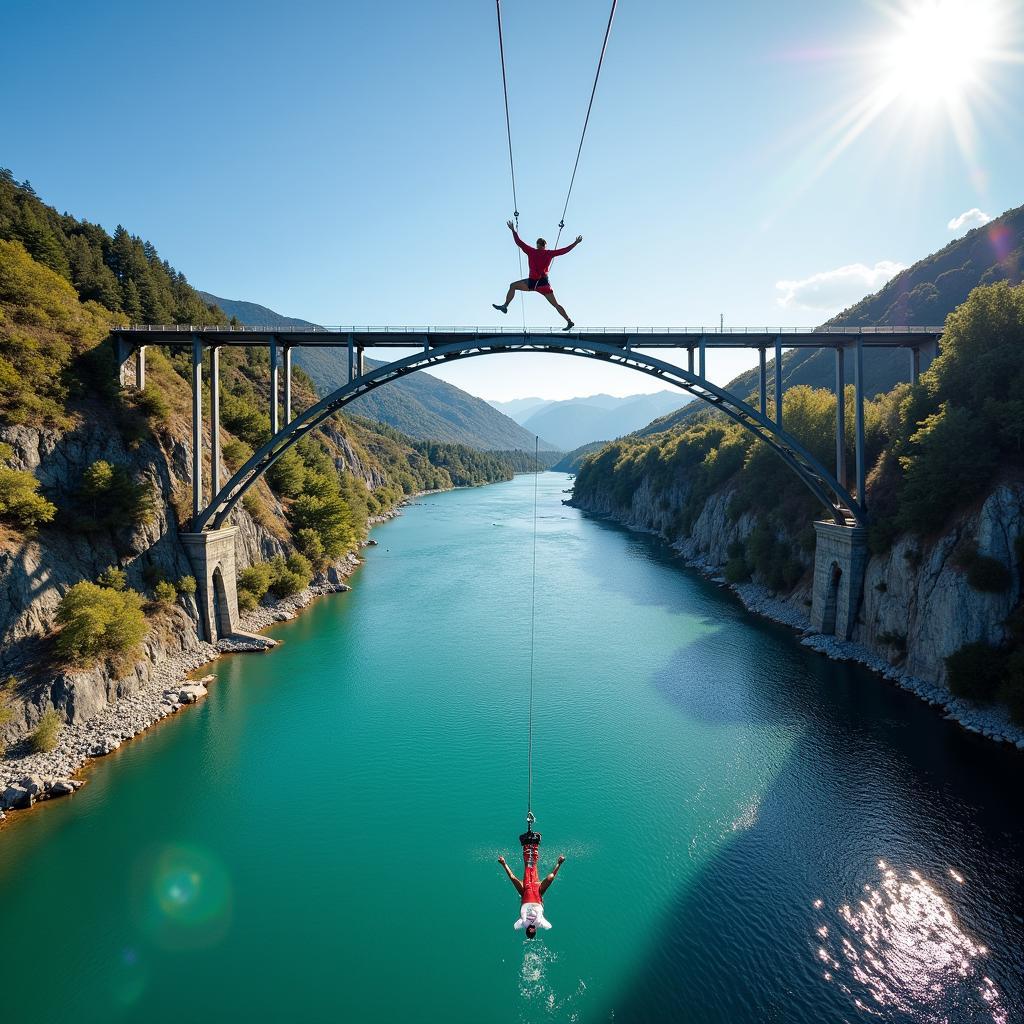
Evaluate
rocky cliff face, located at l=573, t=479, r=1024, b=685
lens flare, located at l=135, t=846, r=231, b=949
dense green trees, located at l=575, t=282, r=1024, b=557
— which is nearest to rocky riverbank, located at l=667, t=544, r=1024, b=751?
rocky cliff face, located at l=573, t=479, r=1024, b=685

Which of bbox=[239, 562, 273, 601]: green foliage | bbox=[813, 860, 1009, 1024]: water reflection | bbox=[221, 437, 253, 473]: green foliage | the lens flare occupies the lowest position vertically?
the lens flare

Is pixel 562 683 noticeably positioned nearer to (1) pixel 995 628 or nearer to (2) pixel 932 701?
(2) pixel 932 701

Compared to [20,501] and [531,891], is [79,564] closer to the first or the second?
[20,501]

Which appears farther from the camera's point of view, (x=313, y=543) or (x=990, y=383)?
(x=313, y=543)

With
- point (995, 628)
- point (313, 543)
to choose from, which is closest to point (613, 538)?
point (313, 543)

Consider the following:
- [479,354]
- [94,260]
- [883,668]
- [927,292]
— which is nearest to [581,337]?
[479,354]

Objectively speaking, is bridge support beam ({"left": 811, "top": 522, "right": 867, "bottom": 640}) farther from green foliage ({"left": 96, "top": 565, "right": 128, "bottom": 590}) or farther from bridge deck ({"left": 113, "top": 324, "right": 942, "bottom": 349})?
green foliage ({"left": 96, "top": 565, "right": 128, "bottom": 590})

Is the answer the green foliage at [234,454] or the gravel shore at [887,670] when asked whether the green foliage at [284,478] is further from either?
the gravel shore at [887,670]
